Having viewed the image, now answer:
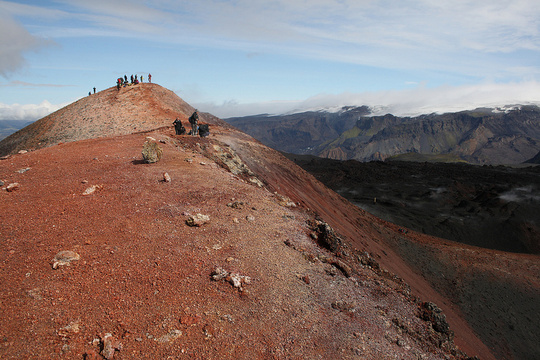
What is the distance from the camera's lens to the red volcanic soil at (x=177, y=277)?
7062mm

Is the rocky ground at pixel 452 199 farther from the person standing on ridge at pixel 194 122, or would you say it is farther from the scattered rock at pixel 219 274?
the scattered rock at pixel 219 274

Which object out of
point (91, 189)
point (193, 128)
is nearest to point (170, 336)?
point (91, 189)

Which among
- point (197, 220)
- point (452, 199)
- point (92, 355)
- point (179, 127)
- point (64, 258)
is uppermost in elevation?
point (179, 127)

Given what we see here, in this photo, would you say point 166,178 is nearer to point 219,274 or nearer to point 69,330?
point 219,274

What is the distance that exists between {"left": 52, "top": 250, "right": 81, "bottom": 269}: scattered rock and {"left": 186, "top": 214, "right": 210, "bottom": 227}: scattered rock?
371 cm

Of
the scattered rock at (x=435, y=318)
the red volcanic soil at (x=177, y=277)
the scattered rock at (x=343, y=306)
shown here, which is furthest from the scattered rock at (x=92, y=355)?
the scattered rock at (x=435, y=318)

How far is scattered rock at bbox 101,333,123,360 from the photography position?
637 cm

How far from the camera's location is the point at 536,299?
2273cm

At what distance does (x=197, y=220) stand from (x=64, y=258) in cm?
427

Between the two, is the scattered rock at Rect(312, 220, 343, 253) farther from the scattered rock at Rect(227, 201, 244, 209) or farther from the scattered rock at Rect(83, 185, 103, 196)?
the scattered rock at Rect(83, 185, 103, 196)

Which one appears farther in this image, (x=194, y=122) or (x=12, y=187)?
(x=194, y=122)

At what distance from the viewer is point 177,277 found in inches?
348

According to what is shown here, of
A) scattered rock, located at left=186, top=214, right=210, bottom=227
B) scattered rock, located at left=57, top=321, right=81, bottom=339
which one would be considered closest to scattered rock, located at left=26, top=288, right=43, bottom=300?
scattered rock, located at left=57, top=321, right=81, bottom=339

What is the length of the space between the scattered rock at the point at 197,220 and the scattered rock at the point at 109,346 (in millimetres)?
5006
